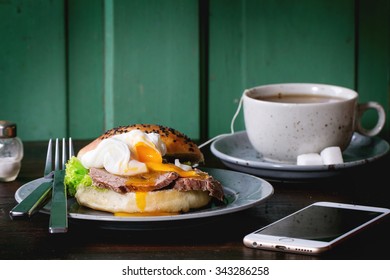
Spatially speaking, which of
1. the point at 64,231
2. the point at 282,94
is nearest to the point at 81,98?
the point at 282,94

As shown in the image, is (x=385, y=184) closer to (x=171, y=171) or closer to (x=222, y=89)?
(x=171, y=171)

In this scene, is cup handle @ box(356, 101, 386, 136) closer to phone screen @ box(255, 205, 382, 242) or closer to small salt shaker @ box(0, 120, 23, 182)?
phone screen @ box(255, 205, 382, 242)

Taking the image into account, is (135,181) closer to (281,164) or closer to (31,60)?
(281,164)

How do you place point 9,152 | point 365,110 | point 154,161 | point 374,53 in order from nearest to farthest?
point 154,161 → point 9,152 → point 365,110 → point 374,53

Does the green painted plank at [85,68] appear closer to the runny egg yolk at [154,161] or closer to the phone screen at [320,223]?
the runny egg yolk at [154,161]

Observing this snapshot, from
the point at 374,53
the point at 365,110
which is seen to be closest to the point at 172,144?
the point at 365,110
